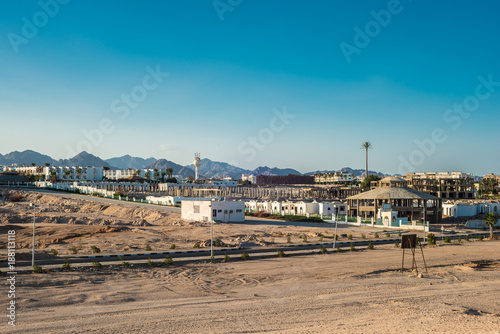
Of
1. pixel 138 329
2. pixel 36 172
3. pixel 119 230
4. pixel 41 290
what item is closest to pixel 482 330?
pixel 138 329

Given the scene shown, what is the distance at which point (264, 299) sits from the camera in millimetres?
19172

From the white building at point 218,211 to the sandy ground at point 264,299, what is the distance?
98.6ft

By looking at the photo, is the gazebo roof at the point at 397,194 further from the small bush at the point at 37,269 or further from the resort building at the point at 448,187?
the resort building at the point at 448,187

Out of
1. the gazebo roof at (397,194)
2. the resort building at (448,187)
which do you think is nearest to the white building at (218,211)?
the gazebo roof at (397,194)

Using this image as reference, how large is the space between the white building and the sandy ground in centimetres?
3007

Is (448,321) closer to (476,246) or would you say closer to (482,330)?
(482,330)

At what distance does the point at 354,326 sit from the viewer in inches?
605

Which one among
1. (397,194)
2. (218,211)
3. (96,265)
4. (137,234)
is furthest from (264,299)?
(397,194)

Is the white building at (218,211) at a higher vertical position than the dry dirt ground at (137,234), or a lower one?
higher

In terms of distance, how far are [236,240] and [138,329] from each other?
86.4ft

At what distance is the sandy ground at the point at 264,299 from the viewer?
1533 cm

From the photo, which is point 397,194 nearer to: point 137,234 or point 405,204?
point 405,204

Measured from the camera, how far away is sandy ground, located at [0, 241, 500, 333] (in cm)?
1533

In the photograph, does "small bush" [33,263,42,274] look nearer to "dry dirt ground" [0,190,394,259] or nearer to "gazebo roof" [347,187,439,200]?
"dry dirt ground" [0,190,394,259]
